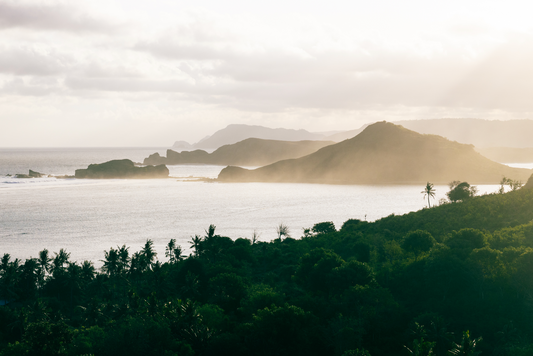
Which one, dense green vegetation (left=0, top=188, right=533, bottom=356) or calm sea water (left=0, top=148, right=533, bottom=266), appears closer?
dense green vegetation (left=0, top=188, right=533, bottom=356)

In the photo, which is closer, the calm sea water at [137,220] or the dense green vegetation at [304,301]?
the dense green vegetation at [304,301]

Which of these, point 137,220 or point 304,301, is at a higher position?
point 304,301

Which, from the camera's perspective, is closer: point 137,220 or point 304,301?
point 304,301

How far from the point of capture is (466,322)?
168ft

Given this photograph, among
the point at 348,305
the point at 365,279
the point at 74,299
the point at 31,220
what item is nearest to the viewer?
the point at 348,305

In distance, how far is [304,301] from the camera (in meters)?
53.0

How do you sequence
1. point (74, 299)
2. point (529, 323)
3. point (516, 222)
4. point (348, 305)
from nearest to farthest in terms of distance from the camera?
point (529, 323), point (348, 305), point (74, 299), point (516, 222)

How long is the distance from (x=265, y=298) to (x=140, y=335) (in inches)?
619

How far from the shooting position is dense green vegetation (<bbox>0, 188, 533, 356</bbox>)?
42.5m

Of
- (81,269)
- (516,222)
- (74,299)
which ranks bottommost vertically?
(74,299)

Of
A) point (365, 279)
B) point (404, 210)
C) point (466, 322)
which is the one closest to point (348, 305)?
point (365, 279)

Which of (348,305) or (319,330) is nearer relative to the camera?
(319,330)

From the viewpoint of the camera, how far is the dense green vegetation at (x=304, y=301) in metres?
42.5

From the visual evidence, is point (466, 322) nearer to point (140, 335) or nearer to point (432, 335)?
point (432, 335)
